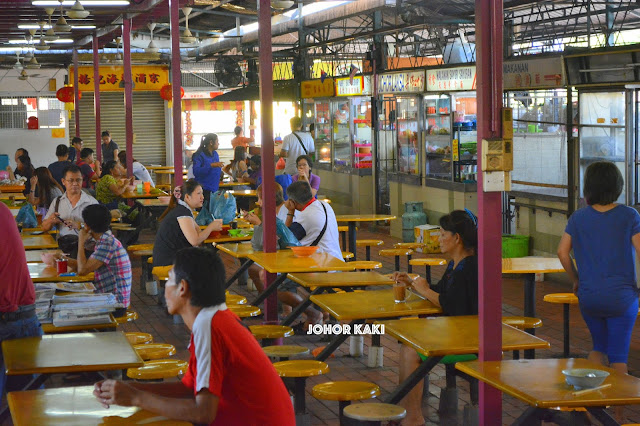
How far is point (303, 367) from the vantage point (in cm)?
551

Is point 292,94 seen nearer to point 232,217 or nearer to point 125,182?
point 125,182

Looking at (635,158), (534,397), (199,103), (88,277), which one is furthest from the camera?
(199,103)

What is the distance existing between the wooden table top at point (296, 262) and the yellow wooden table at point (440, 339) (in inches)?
74.6

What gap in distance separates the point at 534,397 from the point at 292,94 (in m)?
15.9

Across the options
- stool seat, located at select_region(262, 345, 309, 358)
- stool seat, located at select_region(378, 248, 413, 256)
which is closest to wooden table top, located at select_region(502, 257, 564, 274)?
stool seat, located at select_region(262, 345, 309, 358)

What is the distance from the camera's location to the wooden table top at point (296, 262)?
284 inches

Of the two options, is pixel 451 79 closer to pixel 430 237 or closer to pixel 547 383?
pixel 430 237

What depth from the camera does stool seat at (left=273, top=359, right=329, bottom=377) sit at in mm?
5422

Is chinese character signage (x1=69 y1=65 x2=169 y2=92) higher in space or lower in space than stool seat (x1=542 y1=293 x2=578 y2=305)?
higher

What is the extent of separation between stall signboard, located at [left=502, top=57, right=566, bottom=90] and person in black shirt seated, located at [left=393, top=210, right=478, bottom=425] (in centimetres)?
503

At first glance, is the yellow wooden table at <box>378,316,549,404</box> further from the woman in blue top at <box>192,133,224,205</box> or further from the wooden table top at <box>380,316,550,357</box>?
the woman in blue top at <box>192,133,224,205</box>

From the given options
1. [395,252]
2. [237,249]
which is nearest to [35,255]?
[237,249]

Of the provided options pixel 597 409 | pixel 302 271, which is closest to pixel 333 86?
pixel 302 271

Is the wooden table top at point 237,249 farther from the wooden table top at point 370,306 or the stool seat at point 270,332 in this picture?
the wooden table top at point 370,306
